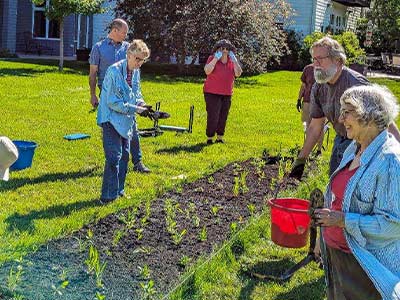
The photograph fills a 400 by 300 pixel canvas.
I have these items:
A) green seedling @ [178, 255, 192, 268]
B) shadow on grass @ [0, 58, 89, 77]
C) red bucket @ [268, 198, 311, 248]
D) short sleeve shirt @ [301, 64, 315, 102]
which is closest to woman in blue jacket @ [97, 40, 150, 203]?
green seedling @ [178, 255, 192, 268]

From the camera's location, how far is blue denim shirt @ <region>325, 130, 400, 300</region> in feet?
10.5

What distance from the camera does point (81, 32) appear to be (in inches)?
1307

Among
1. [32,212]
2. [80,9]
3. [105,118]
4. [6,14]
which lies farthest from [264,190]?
[6,14]

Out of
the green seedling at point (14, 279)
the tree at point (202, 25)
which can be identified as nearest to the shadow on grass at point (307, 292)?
the green seedling at point (14, 279)

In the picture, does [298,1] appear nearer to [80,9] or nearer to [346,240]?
[80,9]

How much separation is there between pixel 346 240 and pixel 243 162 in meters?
5.83

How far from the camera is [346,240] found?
3426mm

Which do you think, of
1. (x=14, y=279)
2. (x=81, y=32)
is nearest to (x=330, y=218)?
(x=14, y=279)

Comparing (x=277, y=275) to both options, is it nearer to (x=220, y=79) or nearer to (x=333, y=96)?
(x=333, y=96)

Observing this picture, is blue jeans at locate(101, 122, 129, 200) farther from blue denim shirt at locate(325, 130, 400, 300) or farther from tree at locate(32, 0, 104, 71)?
tree at locate(32, 0, 104, 71)

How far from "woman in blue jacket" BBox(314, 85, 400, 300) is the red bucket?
1364 millimetres

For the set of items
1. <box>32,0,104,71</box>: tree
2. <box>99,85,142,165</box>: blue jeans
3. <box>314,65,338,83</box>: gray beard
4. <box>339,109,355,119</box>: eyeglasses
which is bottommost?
<box>99,85,142,165</box>: blue jeans

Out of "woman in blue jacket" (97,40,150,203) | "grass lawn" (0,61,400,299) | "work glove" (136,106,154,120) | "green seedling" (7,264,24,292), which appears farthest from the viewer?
"work glove" (136,106,154,120)

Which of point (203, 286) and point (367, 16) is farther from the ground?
point (367, 16)
